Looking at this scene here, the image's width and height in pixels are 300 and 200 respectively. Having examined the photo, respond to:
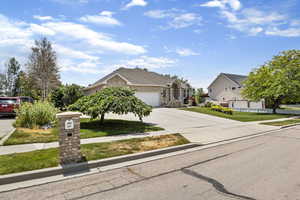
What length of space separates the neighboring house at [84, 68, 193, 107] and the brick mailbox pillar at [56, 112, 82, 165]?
16248mm

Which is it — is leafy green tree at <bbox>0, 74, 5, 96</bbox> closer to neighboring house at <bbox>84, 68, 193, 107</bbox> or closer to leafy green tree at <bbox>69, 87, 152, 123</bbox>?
neighboring house at <bbox>84, 68, 193, 107</bbox>

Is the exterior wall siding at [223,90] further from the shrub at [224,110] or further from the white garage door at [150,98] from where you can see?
the white garage door at [150,98]

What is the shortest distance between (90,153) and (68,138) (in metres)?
0.99

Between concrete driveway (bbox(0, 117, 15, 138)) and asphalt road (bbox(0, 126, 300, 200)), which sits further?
concrete driveway (bbox(0, 117, 15, 138))

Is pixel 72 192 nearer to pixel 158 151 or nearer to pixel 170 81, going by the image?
pixel 158 151

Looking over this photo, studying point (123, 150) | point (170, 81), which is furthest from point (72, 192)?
point (170, 81)

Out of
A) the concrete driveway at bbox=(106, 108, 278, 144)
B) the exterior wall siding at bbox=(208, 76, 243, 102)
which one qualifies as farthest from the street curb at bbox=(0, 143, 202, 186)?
the exterior wall siding at bbox=(208, 76, 243, 102)

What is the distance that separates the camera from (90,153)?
18.2ft

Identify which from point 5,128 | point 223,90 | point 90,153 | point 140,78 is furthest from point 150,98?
point 223,90

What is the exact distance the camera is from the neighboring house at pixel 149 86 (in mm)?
23000

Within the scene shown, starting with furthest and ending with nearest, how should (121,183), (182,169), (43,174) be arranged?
(182,169) < (43,174) < (121,183)

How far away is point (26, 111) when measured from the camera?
927 cm

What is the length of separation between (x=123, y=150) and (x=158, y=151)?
118 cm

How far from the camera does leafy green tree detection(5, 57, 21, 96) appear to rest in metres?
52.1
